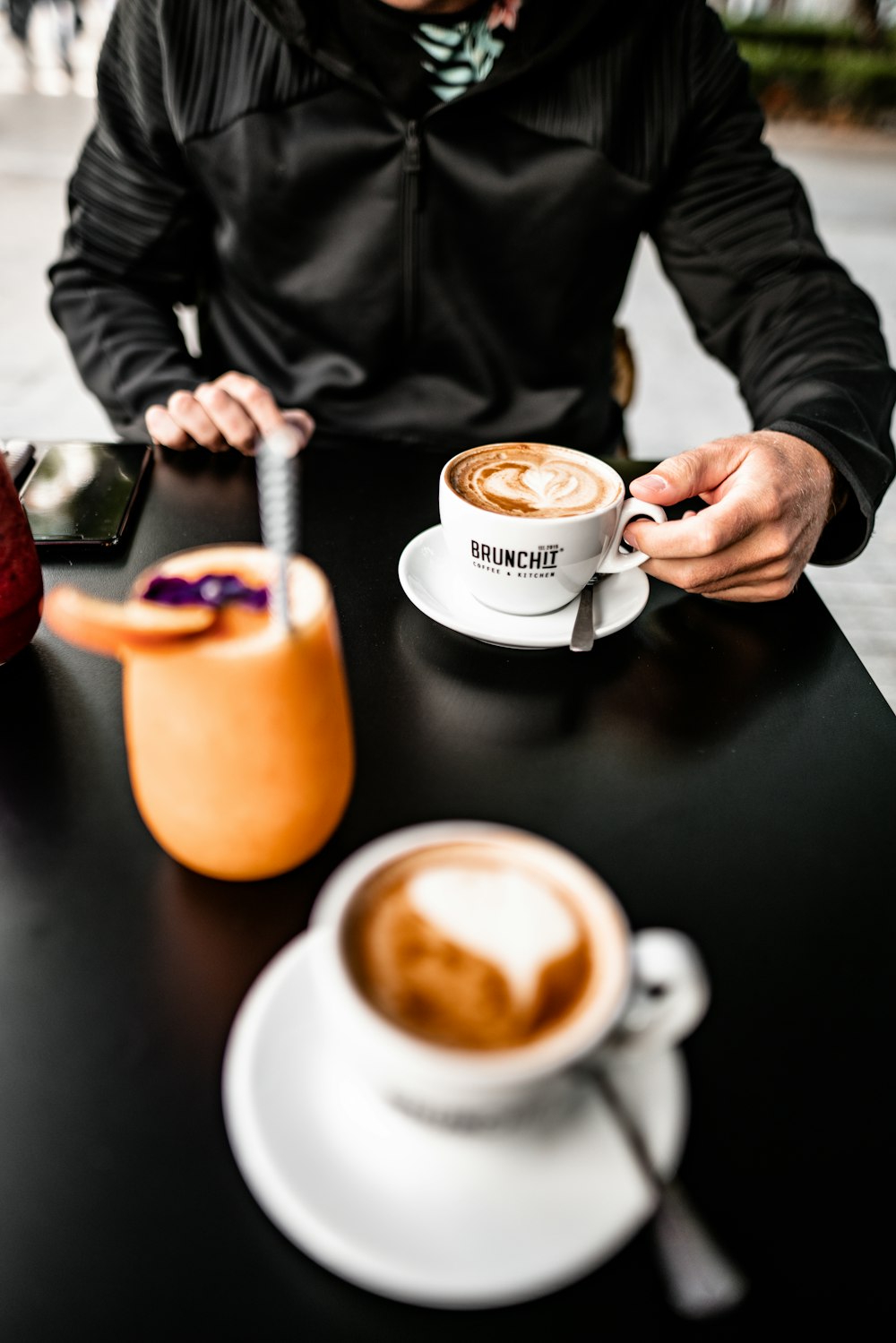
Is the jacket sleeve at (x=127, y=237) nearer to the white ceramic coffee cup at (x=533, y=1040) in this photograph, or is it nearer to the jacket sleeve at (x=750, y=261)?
the jacket sleeve at (x=750, y=261)

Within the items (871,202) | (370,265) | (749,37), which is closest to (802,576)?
(370,265)

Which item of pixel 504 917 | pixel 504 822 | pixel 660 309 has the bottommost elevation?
pixel 660 309

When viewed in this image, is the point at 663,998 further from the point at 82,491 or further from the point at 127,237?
the point at 127,237

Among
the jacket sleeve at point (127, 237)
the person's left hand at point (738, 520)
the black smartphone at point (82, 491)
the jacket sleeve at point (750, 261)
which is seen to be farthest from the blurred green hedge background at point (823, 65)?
the black smartphone at point (82, 491)

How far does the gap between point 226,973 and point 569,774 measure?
28 centimetres

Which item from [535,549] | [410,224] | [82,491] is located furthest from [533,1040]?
[410,224]

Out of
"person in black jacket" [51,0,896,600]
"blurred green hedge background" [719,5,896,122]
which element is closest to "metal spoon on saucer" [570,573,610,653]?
"person in black jacket" [51,0,896,600]

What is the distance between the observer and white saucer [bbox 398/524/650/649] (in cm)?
77

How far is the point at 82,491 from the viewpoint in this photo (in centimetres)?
93

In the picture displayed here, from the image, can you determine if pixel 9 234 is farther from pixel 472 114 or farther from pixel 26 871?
pixel 26 871

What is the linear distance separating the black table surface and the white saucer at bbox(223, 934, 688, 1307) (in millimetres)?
30

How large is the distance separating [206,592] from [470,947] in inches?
9.2

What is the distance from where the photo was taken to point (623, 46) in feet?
3.82

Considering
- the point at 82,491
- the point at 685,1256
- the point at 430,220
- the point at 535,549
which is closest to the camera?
the point at 685,1256
